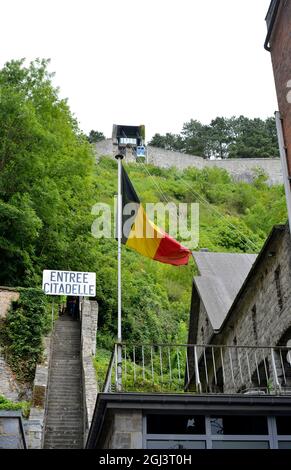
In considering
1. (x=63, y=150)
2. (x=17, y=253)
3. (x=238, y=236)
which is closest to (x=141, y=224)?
(x=17, y=253)

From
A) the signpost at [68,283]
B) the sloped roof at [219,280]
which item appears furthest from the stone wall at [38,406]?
the sloped roof at [219,280]

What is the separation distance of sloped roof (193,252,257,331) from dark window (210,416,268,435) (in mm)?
10569

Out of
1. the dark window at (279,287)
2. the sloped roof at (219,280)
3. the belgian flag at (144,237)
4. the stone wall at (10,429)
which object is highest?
the sloped roof at (219,280)

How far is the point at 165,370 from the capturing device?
33.1m

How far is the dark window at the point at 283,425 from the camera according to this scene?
11.8 meters

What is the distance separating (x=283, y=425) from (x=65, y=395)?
12.7 meters

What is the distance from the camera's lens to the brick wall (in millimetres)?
17188

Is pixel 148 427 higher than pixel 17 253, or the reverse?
pixel 17 253

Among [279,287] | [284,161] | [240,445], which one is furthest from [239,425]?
[284,161]

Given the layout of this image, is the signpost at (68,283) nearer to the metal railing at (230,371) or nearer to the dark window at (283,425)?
the metal railing at (230,371)

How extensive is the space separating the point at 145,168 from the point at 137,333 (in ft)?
136

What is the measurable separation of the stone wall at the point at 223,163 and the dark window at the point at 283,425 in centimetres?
6637

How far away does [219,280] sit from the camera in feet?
84.6

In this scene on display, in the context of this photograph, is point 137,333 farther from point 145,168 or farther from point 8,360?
point 145,168
